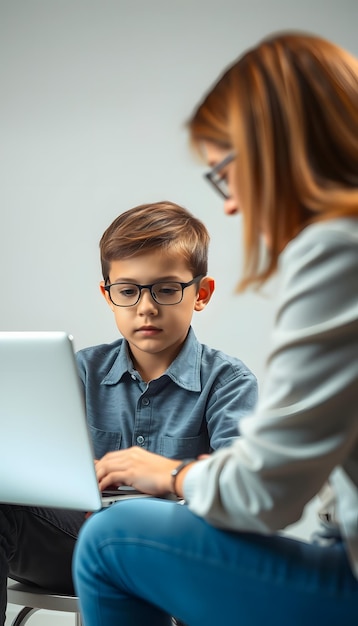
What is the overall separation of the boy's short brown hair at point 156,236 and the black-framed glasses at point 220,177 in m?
0.62

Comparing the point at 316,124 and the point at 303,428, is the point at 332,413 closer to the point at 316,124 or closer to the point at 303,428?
the point at 303,428

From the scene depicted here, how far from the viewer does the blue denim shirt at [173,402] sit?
1.59 meters

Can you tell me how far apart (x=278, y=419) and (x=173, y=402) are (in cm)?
78

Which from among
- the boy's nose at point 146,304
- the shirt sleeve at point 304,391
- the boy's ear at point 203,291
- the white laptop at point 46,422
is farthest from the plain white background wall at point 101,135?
the shirt sleeve at point 304,391

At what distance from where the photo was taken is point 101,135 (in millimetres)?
2395

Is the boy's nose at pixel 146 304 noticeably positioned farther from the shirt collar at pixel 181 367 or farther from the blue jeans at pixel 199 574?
the blue jeans at pixel 199 574

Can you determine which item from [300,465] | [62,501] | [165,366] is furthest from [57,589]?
[300,465]

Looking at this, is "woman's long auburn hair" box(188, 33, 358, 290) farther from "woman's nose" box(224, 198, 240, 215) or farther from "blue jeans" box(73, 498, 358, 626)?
"blue jeans" box(73, 498, 358, 626)

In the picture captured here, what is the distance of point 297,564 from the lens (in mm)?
907

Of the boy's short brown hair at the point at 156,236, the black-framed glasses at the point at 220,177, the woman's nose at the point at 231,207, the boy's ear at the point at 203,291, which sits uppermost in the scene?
the black-framed glasses at the point at 220,177

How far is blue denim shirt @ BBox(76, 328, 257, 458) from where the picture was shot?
62.8 inches

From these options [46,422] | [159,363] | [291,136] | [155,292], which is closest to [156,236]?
[155,292]

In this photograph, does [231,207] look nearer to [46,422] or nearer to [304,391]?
[304,391]

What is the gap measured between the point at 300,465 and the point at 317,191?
0.91ft
